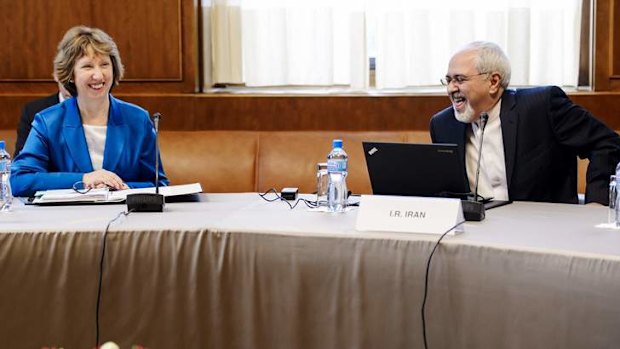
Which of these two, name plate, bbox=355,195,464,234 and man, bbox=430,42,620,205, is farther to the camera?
man, bbox=430,42,620,205

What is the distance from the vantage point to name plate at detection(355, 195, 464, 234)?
7.66ft

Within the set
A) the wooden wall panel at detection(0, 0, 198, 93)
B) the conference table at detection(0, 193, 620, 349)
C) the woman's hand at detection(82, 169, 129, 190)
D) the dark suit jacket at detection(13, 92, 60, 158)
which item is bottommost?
the conference table at detection(0, 193, 620, 349)

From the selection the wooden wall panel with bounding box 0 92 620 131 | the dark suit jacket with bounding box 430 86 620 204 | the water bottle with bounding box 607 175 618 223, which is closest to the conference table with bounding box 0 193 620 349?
the water bottle with bounding box 607 175 618 223

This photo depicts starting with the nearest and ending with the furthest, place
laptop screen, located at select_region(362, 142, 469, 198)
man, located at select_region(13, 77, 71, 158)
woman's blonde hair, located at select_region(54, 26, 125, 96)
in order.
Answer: laptop screen, located at select_region(362, 142, 469, 198), woman's blonde hair, located at select_region(54, 26, 125, 96), man, located at select_region(13, 77, 71, 158)

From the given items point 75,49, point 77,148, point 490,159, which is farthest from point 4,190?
point 490,159

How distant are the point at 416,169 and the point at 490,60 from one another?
85 centimetres

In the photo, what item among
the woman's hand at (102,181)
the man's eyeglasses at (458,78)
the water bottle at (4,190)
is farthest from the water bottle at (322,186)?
the water bottle at (4,190)

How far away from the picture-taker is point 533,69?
14.8 ft

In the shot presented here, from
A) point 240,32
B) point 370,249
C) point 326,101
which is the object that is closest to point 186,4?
point 240,32

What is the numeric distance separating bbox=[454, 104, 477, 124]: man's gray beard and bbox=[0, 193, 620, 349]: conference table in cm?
81

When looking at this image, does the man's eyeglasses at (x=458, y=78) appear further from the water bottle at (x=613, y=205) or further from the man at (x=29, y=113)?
the man at (x=29, y=113)

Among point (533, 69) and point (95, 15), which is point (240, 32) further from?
point (533, 69)

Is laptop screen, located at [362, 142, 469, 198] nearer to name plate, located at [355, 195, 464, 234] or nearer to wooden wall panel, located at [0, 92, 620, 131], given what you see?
name plate, located at [355, 195, 464, 234]

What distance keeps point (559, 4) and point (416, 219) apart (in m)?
2.54
